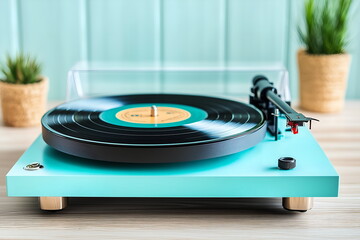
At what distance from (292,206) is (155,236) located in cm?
33

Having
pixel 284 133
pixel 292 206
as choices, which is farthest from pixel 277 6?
pixel 292 206

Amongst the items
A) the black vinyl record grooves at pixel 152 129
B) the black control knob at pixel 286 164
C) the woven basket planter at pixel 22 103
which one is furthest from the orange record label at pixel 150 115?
the woven basket planter at pixel 22 103

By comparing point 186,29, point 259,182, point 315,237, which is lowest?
point 315,237

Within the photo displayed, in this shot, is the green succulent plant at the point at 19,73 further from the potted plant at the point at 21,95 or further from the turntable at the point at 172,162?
the turntable at the point at 172,162

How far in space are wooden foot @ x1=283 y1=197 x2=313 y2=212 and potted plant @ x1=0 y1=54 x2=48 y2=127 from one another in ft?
4.15

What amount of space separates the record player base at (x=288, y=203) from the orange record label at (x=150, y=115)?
294 millimetres

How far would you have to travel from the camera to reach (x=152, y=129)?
149cm

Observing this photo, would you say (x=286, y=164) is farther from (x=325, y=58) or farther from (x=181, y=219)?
(x=325, y=58)

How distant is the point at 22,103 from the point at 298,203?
4.28 ft

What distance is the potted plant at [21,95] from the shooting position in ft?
7.78

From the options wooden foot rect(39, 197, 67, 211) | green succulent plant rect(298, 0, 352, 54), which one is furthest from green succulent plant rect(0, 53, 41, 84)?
green succulent plant rect(298, 0, 352, 54)

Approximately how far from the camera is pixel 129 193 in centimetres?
136

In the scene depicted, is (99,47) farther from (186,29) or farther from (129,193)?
(129,193)

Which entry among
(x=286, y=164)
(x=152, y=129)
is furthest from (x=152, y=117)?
(x=286, y=164)
